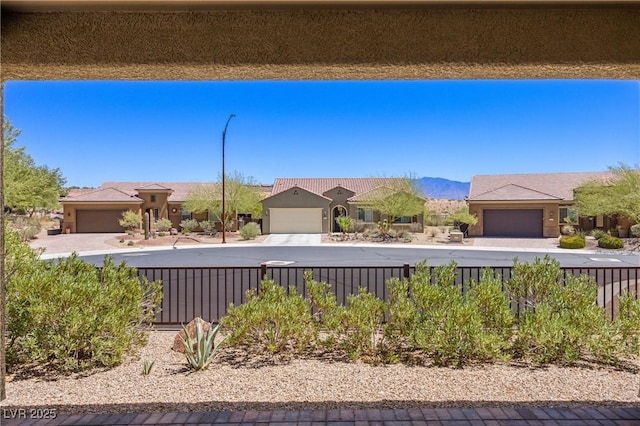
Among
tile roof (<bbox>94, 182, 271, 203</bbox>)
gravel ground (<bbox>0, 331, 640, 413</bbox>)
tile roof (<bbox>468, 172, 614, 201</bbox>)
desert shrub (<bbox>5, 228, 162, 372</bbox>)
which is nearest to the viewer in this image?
gravel ground (<bbox>0, 331, 640, 413</bbox>)

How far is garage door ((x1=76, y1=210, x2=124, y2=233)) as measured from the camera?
1359 inches

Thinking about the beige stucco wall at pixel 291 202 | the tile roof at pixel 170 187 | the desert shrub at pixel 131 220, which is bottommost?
the desert shrub at pixel 131 220

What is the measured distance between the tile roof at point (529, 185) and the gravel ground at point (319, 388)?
1113 inches

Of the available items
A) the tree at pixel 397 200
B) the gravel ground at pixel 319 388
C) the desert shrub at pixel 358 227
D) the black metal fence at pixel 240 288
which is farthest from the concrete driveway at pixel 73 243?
the gravel ground at pixel 319 388

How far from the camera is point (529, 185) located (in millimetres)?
35469

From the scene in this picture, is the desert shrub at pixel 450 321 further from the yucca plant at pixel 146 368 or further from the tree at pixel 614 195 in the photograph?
the tree at pixel 614 195

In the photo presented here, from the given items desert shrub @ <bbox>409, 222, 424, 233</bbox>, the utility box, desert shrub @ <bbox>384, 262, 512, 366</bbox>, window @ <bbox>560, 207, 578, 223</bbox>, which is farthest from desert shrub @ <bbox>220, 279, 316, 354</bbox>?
window @ <bbox>560, 207, 578, 223</bbox>

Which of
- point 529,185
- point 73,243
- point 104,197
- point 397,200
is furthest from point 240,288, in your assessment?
point 529,185

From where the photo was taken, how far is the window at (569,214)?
3133cm

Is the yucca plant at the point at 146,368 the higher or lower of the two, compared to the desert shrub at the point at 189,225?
lower

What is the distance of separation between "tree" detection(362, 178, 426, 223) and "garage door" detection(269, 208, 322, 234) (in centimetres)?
448

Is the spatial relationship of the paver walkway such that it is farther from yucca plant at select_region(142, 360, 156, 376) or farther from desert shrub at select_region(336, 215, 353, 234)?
desert shrub at select_region(336, 215, 353, 234)

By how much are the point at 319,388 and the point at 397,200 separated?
29.1 metres

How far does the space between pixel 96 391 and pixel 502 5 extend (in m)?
4.77
